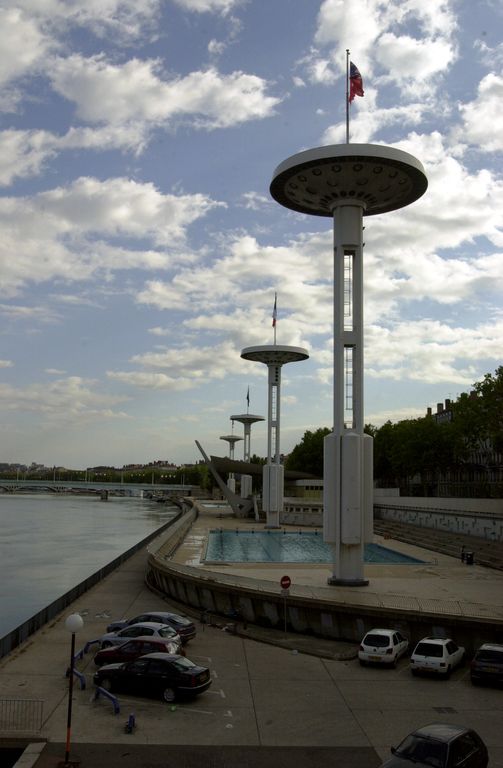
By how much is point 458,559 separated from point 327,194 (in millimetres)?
27333

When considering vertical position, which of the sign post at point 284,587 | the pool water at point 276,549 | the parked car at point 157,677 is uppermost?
the sign post at point 284,587

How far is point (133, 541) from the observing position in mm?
80438

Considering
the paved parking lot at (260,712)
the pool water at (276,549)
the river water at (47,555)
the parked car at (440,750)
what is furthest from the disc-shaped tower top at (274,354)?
the parked car at (440,750)

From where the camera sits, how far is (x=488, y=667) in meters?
17.7

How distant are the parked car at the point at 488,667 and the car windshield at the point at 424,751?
283 inches

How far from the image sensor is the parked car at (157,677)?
16.0 m

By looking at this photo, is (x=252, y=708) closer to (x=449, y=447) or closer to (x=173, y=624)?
(x=173, y=624)

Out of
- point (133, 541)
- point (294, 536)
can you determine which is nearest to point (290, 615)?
point (294, 536)

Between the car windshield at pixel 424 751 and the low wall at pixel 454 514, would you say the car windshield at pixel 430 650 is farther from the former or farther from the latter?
the low wall at pixel 454 514

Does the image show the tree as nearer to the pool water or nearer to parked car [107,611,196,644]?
the pool water

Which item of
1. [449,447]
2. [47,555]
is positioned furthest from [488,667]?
[449,447]

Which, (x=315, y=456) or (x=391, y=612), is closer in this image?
(x=391, y=612)

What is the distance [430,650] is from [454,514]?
4387 cm

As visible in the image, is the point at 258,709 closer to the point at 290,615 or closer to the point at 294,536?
the point at 290,615
